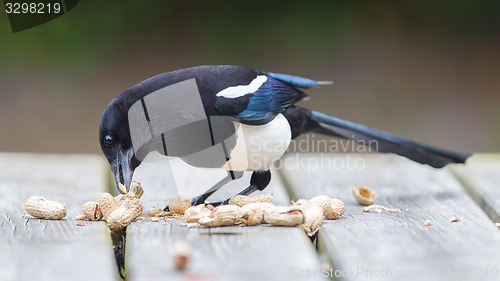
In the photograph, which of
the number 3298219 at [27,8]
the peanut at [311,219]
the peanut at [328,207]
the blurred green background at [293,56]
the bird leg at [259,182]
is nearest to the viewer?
the peanut at [311,219]

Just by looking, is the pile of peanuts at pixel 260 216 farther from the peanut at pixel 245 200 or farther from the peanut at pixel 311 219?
the peanut at pixel 245 200

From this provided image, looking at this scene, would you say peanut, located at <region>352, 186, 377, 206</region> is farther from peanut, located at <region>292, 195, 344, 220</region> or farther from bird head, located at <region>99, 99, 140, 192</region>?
bird head, located at <region>99, 99, 140, 192</region>

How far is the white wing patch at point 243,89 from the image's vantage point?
252cm

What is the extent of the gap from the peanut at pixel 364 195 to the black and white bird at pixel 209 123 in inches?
14.4

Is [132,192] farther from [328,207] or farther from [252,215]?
[328,207]

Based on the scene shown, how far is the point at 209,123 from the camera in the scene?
2473 millimetres

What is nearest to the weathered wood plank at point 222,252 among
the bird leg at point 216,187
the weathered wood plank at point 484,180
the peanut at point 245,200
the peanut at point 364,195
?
the peanut at point 245,200

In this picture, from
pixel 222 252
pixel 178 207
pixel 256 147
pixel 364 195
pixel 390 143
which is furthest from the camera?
pixel 390 143

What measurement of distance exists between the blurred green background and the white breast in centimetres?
305

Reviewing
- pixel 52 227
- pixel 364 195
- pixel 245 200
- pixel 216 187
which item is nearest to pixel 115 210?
pixel 52 227

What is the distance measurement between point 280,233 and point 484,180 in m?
1.22

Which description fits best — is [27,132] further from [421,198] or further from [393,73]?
[421,198]

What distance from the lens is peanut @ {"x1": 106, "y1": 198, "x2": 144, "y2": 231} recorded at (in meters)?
1.94

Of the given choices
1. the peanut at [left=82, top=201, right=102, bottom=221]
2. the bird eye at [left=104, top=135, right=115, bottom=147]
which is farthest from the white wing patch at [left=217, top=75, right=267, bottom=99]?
the peanut at [left=82, top=201, right=102, bottom=221]
